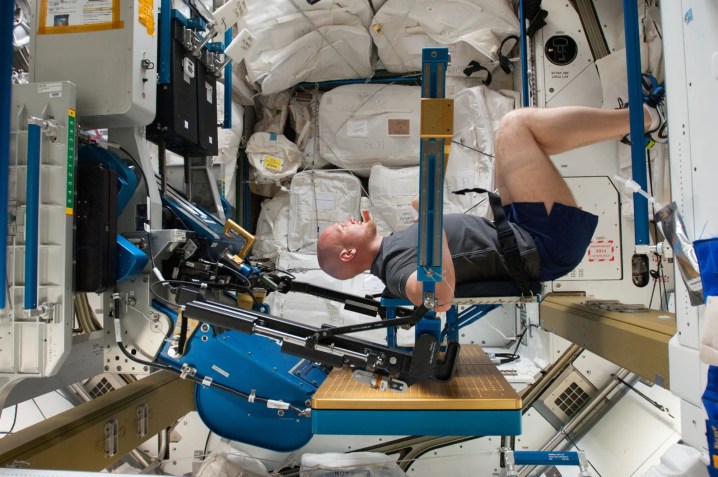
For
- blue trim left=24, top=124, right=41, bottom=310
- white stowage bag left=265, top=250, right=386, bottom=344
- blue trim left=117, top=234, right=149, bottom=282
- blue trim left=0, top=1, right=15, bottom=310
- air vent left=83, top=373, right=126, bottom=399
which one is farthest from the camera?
white stowage bag left=265, top=250, right=386, bottom=344

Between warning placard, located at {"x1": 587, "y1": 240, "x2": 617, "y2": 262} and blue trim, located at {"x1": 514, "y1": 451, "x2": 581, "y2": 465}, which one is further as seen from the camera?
warning placard, located at {"x1": 587, "y1": 240, "x2": 617, "y2": 262}

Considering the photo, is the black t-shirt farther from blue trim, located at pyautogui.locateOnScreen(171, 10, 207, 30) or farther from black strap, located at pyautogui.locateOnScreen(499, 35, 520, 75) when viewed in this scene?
black strap, located at pyautogui.locateOnScreen(499, 35, 520, 75)

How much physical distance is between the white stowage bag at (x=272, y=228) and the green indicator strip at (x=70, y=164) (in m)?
2.56

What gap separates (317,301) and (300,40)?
8.05 ft

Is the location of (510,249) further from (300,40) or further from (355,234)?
(300,40)

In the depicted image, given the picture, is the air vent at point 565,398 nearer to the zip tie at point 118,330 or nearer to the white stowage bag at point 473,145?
the white stowage bag at point 473,145

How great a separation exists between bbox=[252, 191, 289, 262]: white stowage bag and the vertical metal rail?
8.77ft

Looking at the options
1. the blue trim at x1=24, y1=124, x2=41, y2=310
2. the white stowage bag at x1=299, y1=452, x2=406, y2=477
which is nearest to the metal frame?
the blue trim at x1=24, y1=124, x2=41, y2=310

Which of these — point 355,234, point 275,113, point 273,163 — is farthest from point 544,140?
point 275,113

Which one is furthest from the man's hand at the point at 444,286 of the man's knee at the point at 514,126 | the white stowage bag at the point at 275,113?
the white stowage bag at the point at 275,113

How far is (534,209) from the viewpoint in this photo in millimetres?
2104

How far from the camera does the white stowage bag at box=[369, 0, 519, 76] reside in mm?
4188

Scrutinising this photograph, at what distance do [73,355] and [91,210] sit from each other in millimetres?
798

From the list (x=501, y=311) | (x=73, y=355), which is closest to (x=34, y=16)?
(x=73, y=355)
